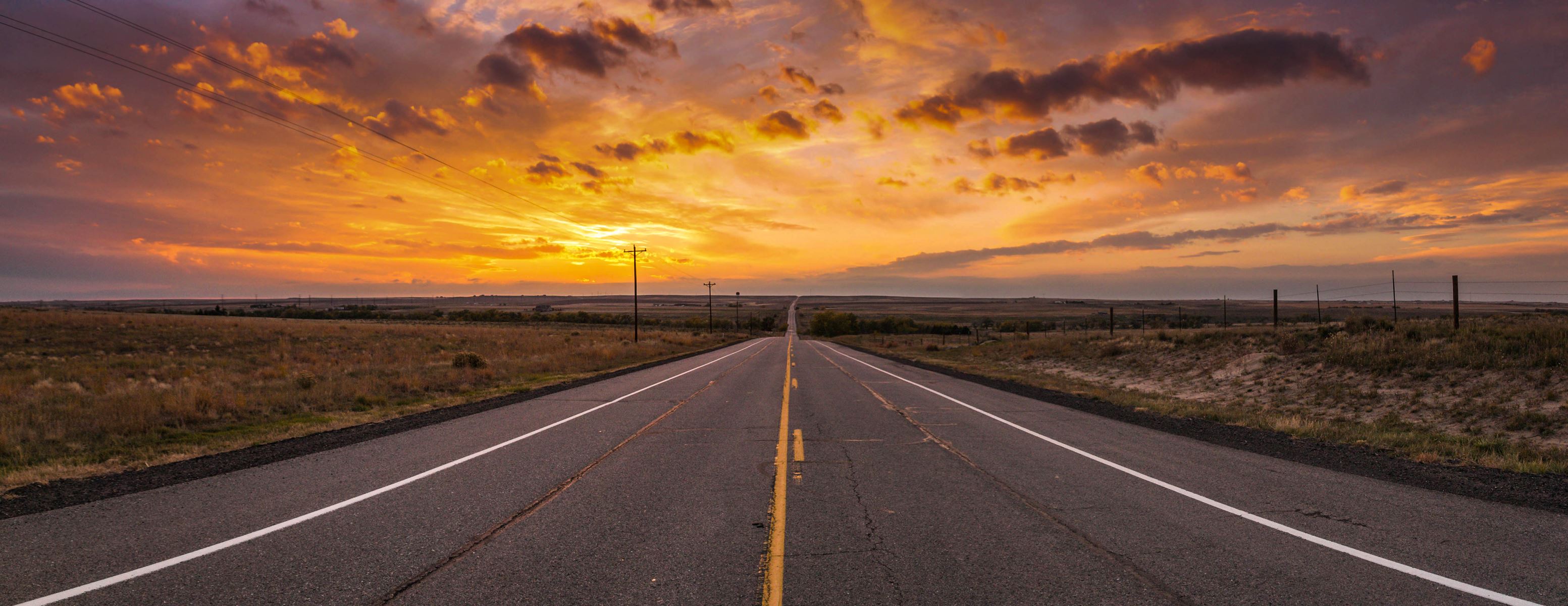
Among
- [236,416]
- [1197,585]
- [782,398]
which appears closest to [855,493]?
[1197,585]

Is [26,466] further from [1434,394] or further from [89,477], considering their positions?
[1434,394]

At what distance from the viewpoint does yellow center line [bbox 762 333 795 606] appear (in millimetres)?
4000

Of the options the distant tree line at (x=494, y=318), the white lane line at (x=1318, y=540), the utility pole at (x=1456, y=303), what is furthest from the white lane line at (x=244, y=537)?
the distant tree line at (x=494, y=318)

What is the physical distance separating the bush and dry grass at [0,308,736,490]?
0.07 meters

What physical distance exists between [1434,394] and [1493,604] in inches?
569

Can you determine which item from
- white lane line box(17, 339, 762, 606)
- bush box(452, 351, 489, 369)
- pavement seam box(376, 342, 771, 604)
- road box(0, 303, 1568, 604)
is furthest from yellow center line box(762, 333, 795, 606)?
bush box(452, 351, 489, 369)

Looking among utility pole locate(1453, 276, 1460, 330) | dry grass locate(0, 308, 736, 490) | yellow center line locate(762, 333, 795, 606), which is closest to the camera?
yellow center line locate(762, 333, 795, 606)

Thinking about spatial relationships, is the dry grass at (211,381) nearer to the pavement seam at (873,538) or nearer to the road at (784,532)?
the road at (784,532)

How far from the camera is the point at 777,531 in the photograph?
5.25 m

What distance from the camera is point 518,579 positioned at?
4.27 metres

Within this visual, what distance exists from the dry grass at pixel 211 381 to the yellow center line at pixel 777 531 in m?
8.61

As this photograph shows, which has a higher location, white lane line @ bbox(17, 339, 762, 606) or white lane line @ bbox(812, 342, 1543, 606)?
white lane line @ bbox(17, 339, 762, 606)

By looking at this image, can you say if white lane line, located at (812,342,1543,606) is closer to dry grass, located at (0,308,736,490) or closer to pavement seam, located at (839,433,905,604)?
pavement seam, located at (839,433,905,604)

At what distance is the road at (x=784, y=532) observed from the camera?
4129 millimetres
